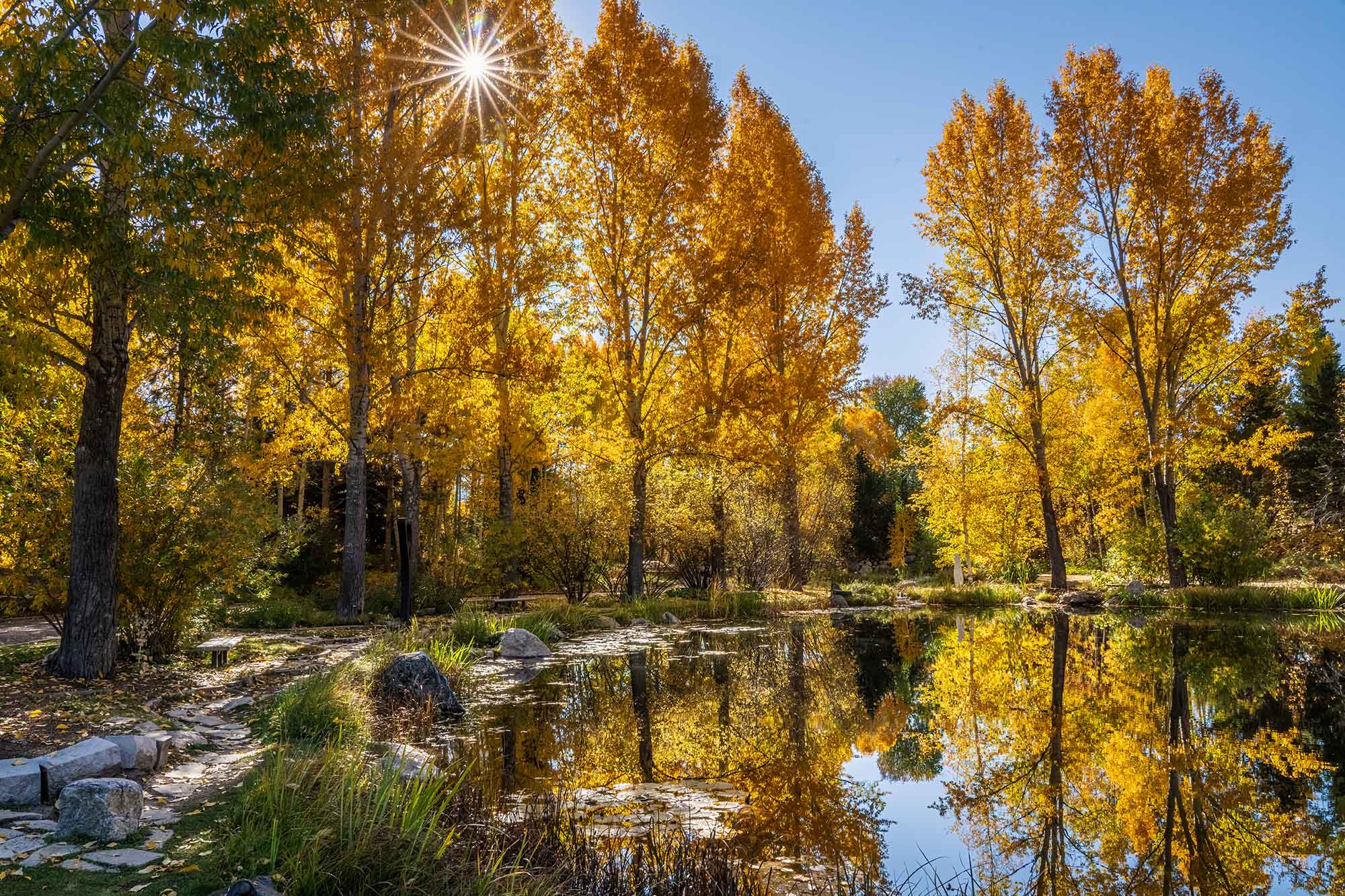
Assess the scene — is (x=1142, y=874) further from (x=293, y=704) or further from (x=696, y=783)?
(x=293, y=704)

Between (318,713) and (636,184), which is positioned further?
(636,184)

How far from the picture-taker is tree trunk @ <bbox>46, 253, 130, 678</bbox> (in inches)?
275

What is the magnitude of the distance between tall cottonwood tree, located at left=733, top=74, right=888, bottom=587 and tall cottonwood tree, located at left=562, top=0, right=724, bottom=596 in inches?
79.9

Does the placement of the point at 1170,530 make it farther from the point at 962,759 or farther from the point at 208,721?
the point at 208,721

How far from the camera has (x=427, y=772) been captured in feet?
13.8

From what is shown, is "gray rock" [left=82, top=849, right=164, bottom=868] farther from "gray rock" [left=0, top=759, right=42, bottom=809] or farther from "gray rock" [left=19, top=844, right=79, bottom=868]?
"gray rock" [left=0, top=759, right=42, bottom=809]

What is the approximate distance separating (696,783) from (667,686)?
3346 mm

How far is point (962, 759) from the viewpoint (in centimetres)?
581

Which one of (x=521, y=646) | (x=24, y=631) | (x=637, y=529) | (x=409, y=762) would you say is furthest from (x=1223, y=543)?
(x=24, y=631)

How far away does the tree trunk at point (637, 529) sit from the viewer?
605 inches

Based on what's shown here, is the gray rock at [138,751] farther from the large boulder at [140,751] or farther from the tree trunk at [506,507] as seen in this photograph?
the tree trunk at [506,507]

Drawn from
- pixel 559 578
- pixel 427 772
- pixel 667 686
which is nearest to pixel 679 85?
pixel 559 578

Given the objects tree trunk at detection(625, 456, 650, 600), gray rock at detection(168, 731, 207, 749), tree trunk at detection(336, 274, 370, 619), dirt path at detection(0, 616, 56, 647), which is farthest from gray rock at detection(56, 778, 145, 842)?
tree trunk at detection(625, 456, 650, 600)

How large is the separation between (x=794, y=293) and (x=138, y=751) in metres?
17.0
